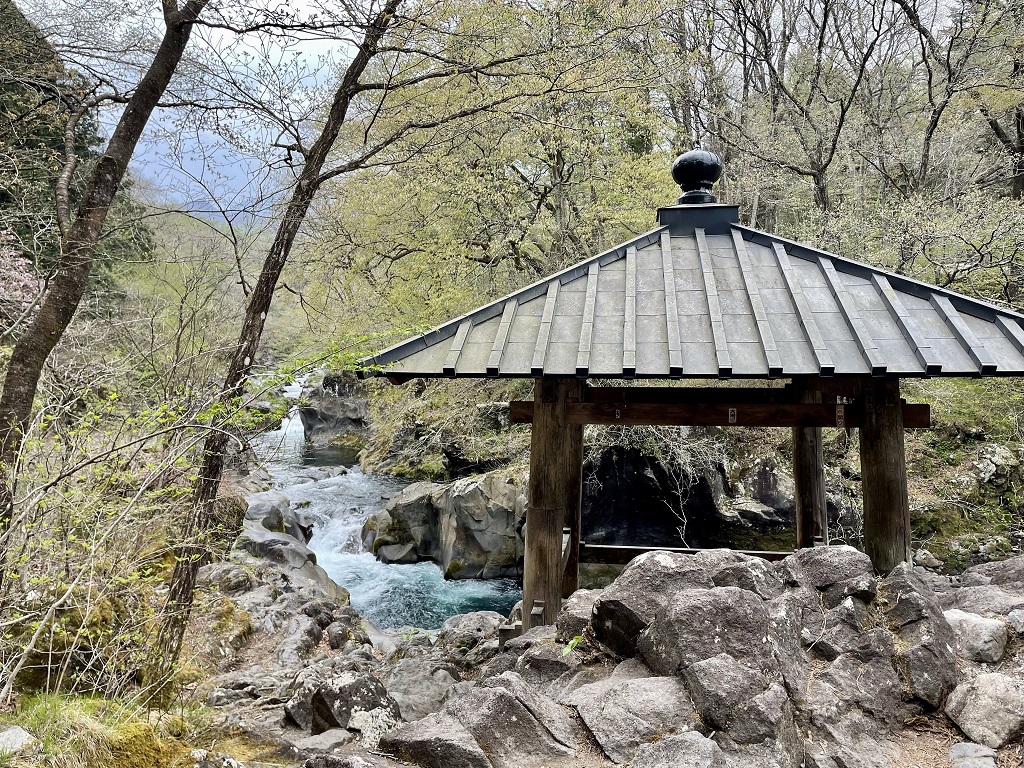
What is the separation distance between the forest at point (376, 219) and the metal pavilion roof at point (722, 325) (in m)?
0.84

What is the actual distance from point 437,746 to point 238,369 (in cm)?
327

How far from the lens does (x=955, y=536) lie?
917 centimetres

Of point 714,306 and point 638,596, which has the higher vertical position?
point 714,306

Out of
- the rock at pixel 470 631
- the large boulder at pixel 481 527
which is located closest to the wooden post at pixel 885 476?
the rock at pixel 470 631

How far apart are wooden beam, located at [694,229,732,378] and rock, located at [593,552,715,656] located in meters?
1.10

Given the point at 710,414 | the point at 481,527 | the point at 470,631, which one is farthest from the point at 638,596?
the point at 481,527

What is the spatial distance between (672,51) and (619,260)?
8986mm

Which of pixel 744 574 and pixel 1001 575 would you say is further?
pixel 1001 575

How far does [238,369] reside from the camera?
4.69 meters

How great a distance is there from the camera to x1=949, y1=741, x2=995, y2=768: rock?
2432 millimetres

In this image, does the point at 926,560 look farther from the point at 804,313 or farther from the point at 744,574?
the point at 744,574

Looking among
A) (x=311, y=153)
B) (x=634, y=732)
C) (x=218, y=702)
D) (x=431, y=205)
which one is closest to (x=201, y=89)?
(x=311, y=153)

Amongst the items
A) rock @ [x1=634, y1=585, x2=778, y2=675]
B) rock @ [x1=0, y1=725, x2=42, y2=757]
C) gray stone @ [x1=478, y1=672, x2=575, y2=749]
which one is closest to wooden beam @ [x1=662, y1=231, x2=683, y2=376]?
rock @ [x1=634, y1=585, x2=778, y2=675]

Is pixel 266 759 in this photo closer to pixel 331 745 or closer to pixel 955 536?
pixel 331 745
